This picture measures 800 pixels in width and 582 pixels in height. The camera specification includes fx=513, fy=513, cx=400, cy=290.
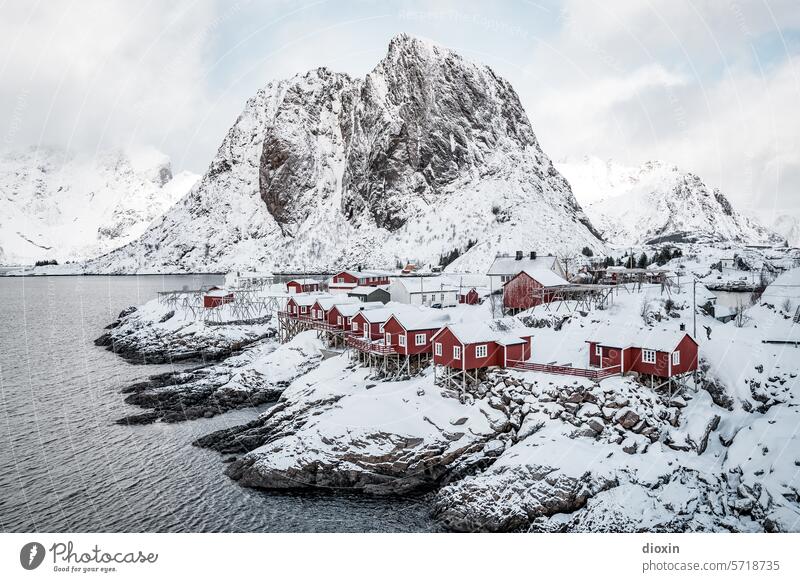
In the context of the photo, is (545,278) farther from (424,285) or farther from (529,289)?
(424,285)

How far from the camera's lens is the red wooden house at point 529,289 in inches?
1602

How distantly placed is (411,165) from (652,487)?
5066 inches

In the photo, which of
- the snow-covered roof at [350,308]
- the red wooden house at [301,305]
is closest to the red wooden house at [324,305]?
the red wooden house at [301,305]

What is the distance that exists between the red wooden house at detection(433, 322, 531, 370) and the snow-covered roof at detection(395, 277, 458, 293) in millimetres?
20586

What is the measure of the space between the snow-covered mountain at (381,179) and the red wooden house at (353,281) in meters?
35.5

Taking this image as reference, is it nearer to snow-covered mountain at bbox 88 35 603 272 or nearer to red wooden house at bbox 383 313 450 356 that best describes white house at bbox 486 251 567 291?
red wooden house at bbox 383 313 450 356

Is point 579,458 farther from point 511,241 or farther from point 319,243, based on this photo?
point 319,243

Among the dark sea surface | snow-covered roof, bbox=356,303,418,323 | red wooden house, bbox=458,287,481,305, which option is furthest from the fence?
red wooden house, bbox=458,287,481,305

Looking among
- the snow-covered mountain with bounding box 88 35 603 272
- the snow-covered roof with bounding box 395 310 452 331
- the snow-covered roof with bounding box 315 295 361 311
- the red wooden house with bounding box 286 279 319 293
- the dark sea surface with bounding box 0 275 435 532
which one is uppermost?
the snow-covered mountain with bounding box 88 35 603 272

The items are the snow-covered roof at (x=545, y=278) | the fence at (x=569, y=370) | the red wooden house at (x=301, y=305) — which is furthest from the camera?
the red wooden house at (x=301, y=305)

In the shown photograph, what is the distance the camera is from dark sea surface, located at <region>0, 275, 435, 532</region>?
19.5 meters

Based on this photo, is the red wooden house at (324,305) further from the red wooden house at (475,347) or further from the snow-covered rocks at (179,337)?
the red wooden house at (475,347)

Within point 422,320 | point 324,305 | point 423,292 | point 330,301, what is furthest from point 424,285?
point 422,320

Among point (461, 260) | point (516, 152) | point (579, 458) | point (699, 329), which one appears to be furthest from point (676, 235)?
point (579, 458)
